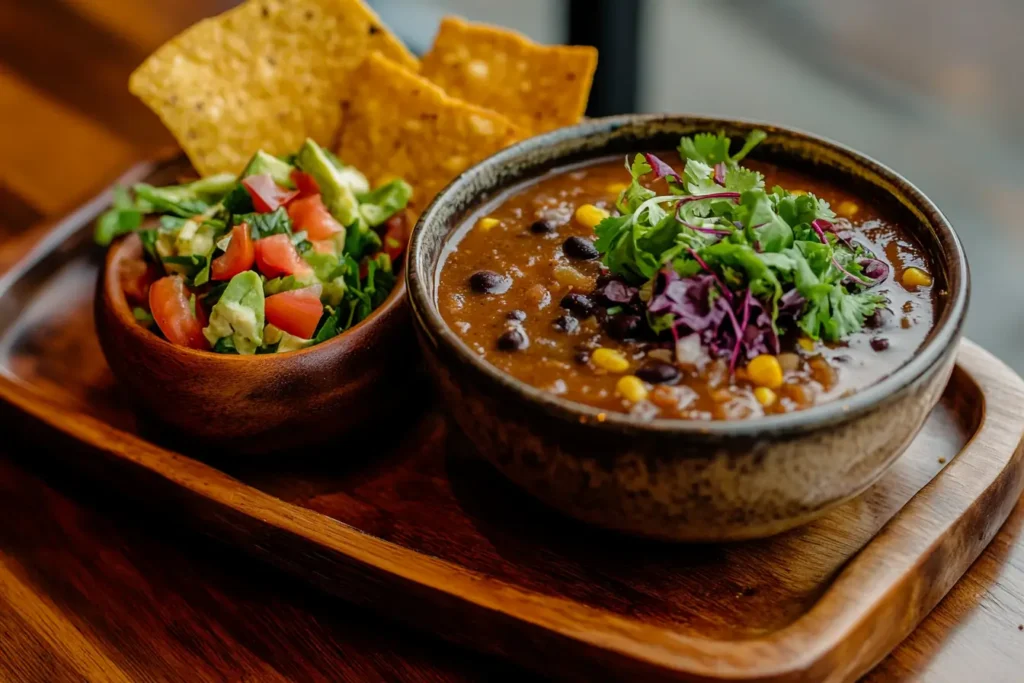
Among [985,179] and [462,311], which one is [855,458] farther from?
[985,179]

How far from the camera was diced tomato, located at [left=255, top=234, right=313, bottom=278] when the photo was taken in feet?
8.27

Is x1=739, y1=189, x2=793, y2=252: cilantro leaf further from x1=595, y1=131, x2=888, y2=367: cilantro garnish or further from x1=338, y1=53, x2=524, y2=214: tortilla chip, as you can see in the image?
x1=338, y1=53, x2=524, y2=214: tortilla chip

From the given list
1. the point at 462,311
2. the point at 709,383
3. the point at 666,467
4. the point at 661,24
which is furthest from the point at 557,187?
the point at 661,24

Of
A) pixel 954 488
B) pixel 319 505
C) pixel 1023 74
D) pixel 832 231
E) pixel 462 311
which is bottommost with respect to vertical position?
pixel 319 505

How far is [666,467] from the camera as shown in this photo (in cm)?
179

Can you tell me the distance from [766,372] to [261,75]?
6.99 ft

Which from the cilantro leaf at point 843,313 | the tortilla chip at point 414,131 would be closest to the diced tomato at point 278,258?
the tortilla chip at point 414,131

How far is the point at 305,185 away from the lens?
112 inches

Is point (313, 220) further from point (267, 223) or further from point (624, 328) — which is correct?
point (624, 328)

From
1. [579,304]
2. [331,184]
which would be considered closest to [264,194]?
[331,184]

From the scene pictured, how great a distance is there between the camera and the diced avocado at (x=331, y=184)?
109 inches

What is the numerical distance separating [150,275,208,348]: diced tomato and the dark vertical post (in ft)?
9.28

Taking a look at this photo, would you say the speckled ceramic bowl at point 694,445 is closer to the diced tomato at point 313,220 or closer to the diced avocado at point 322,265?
the diced avocado at point 322,265

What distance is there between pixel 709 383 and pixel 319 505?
1.01 meters
